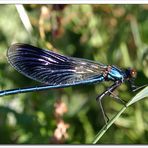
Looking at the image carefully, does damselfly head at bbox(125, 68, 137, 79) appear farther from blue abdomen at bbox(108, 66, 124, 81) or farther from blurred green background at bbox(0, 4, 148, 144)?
blurred green background at bbox(0, 4, 148, 144)

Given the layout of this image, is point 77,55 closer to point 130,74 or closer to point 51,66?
point 51,66

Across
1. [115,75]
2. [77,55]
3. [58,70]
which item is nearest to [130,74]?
[115,75]

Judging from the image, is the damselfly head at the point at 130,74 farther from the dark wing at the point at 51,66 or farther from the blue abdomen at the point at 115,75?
the dark wing at the point at 51,66

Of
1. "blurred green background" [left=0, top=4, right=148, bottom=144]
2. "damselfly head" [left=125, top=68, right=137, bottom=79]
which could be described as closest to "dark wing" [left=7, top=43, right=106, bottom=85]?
"damselfly head" [left=125, top=68, right=137, bottom=79]

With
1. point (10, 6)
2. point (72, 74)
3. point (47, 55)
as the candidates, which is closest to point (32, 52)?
point (47, 55)

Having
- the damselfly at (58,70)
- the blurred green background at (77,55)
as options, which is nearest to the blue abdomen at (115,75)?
the damselfly at (58,70)

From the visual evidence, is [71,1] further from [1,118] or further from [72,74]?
[1,118]
